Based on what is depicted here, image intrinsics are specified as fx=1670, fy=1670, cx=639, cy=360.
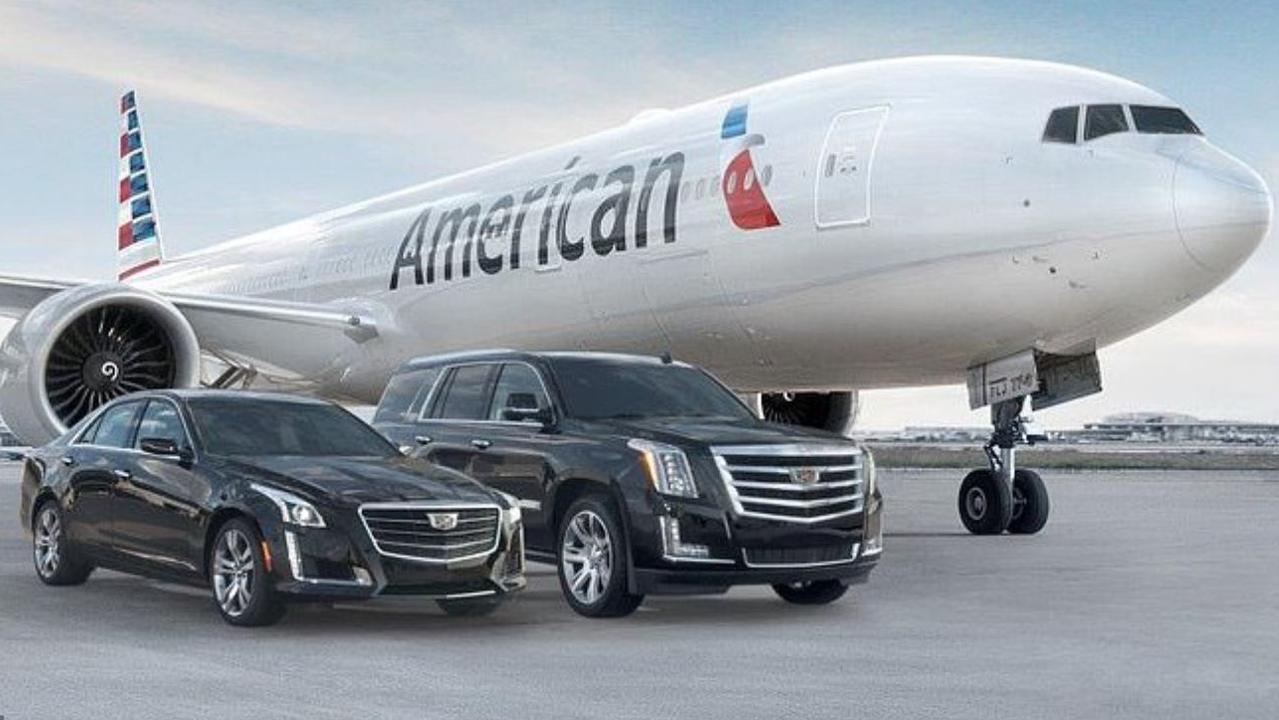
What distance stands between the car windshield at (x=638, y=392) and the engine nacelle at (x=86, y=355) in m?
8.26

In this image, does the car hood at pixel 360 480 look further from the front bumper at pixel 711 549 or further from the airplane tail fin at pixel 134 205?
the airplane tail fin at pixel 134 205

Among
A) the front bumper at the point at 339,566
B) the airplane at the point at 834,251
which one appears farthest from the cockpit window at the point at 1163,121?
the front bumper at the point at 339,566

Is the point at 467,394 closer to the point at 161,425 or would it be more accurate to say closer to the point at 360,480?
the point at 161,425

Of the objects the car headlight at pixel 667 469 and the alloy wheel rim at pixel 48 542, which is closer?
the car headlight at pixel 667 469

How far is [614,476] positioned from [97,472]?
360cm

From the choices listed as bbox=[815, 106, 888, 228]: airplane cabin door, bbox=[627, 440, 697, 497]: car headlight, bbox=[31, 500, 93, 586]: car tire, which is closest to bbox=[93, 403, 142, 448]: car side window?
bbox=[31, 500, 93, 586]: car tire

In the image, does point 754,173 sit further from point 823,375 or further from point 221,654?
point 221,654

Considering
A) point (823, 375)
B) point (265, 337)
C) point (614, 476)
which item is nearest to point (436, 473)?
point (614, 476)

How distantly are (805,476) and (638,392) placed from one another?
1.86 m

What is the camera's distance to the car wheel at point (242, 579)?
352 inches

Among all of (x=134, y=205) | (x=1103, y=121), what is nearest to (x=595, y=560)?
(x=1103, y=121)

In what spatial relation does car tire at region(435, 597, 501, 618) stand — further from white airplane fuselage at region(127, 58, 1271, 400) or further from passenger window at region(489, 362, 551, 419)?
white airplane fuselage at region(127, 58, 1271, 400)

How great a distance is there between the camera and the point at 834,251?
14.4 meters

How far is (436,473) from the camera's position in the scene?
9844mm
